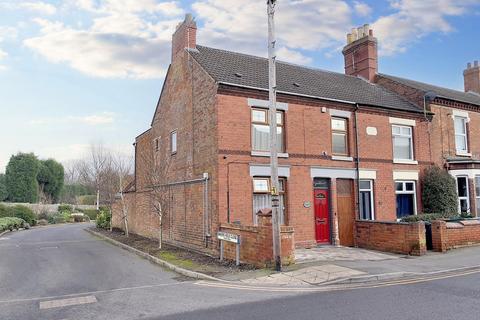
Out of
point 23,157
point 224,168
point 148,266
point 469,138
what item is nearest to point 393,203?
point 469,138

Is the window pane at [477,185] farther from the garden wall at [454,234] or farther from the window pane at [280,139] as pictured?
the window pane at [280,139]

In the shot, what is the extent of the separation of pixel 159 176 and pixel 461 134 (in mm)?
16249

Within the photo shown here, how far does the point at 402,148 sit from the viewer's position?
20.1 metres

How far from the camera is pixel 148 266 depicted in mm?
14102

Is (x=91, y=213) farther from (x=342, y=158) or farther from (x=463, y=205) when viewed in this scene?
(x=463, y=205)

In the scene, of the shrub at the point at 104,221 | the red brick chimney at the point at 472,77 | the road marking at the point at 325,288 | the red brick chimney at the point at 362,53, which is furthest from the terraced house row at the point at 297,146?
the shrub at the point at 104,221

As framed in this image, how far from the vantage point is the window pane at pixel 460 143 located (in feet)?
73.3

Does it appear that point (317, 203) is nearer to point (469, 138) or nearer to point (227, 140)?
point (227, 140)

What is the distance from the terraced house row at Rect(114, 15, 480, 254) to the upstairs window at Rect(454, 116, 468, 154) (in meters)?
0.06

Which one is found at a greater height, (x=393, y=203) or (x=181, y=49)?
(x=181, y=49)

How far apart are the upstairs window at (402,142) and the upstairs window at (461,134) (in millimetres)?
3744

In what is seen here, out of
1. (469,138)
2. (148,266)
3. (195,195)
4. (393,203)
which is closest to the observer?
(148,266)

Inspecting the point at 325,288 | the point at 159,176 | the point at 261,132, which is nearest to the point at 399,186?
the point at 261,132

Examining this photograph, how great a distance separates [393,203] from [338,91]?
5.78 meters
